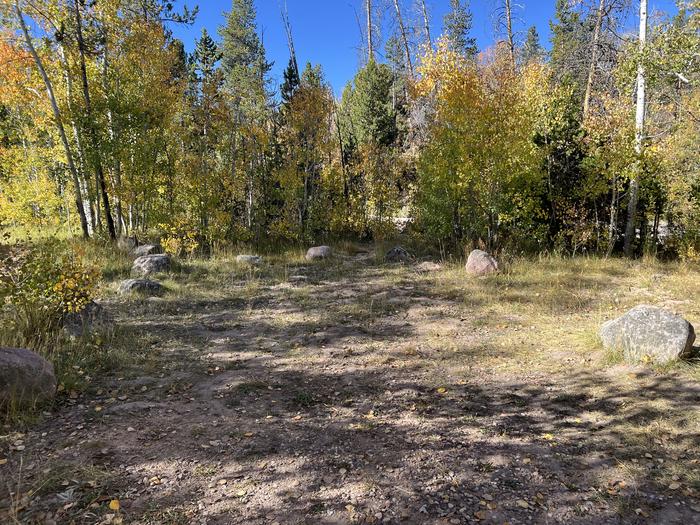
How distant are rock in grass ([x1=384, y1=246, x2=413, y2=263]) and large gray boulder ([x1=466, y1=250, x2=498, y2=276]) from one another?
230 cm

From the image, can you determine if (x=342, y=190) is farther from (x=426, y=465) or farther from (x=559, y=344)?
(x=426, y=465)

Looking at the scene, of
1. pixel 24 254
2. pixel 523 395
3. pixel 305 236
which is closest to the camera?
pixel 523 395

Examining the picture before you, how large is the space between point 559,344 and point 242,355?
14.3 feet

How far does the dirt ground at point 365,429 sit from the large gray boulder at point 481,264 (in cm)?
227

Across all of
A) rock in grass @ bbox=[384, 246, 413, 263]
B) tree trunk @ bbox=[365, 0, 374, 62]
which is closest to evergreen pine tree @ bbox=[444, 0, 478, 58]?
tree trunk @ bbox=[365, 0, 374, 62]

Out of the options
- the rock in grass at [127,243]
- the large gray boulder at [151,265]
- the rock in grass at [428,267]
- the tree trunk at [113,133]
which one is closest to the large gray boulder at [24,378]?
the large gray boulder at [151,265]

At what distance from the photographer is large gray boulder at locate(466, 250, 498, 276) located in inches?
376

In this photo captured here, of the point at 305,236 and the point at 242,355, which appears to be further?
the point at 305,236

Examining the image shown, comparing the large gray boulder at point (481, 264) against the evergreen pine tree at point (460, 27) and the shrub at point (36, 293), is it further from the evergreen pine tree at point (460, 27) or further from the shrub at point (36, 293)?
the evergreen pine tree at point (460, 27)

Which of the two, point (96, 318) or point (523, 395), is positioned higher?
point (96, 318)

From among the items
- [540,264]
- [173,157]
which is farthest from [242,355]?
[173,157]

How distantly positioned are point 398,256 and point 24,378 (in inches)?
363

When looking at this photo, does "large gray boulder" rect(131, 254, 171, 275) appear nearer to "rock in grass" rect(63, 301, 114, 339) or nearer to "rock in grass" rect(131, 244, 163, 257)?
"rock in grass" rect(131, 244, 163, 257)

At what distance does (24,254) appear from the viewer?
18.1 feet
